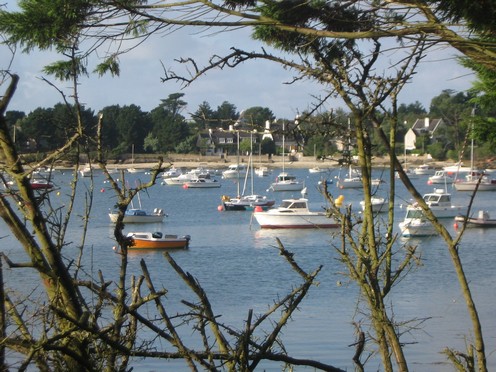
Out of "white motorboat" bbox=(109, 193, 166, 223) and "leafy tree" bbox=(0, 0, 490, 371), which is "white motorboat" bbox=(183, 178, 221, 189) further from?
"leafy tree" bbox=(0, 0, 490, 371)

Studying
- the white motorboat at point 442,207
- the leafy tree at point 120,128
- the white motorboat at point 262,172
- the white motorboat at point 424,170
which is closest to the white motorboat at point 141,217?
the leafy tree at point 120,128

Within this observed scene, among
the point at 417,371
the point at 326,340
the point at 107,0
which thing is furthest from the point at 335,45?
the point at 326,340

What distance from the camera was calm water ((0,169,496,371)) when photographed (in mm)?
18656

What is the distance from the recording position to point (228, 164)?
115625 millimetres

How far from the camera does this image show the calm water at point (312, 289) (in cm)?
1866

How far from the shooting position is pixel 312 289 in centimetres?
2675

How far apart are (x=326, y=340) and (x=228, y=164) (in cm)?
9665

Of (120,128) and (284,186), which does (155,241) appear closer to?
(120,128)

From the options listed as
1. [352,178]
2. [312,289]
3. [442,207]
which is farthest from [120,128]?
[442,207]

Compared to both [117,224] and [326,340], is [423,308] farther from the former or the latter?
[117,224]

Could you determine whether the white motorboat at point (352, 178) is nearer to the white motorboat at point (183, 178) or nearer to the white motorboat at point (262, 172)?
the white motorboat at point (183, 178)

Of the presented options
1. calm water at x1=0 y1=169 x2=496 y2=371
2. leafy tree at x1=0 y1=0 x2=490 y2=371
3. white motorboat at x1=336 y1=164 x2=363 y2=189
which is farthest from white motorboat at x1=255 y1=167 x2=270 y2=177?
leafy tree at x1=0 y1=0 x2=490 y2=371

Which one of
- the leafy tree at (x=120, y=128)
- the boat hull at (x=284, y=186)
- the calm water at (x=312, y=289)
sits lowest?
the boat hull at (x=284, y=186)

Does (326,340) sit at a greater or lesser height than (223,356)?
lesser
